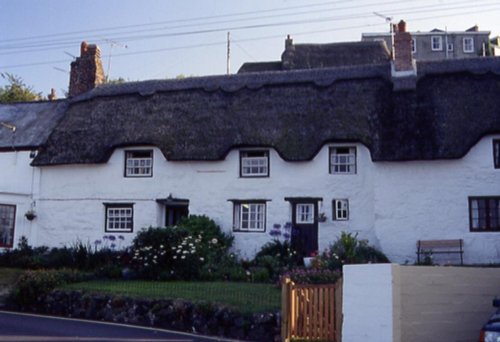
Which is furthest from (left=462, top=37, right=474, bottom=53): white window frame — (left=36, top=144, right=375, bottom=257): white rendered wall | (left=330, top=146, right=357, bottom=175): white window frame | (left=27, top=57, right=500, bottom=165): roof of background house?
(left=36, top=144, right=375, bottom=257): white rendered wall

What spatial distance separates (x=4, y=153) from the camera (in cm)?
2845

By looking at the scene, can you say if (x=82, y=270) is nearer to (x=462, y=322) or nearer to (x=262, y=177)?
(x=262, y=177)

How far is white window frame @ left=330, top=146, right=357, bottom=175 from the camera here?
24906 mm

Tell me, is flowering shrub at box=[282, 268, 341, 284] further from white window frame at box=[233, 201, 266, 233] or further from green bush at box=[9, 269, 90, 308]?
green bush at box=[9, 269, 90, 308]

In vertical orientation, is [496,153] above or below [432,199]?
above

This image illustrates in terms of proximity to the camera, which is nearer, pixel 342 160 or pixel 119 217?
pixel 342 160

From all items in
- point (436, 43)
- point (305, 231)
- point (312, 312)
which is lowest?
point (312, 312)

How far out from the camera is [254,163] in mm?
25656

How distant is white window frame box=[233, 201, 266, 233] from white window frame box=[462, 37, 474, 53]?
43628 mm

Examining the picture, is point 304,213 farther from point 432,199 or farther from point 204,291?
point 204,291

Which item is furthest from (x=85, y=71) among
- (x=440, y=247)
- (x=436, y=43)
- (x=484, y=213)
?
(x=436, y=43)

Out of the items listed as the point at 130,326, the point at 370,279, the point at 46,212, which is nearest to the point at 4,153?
the point at 46,212

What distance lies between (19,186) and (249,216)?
10115mm

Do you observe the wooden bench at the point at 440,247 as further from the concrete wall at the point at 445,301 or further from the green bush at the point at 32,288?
the green bush at the point at 32,288
